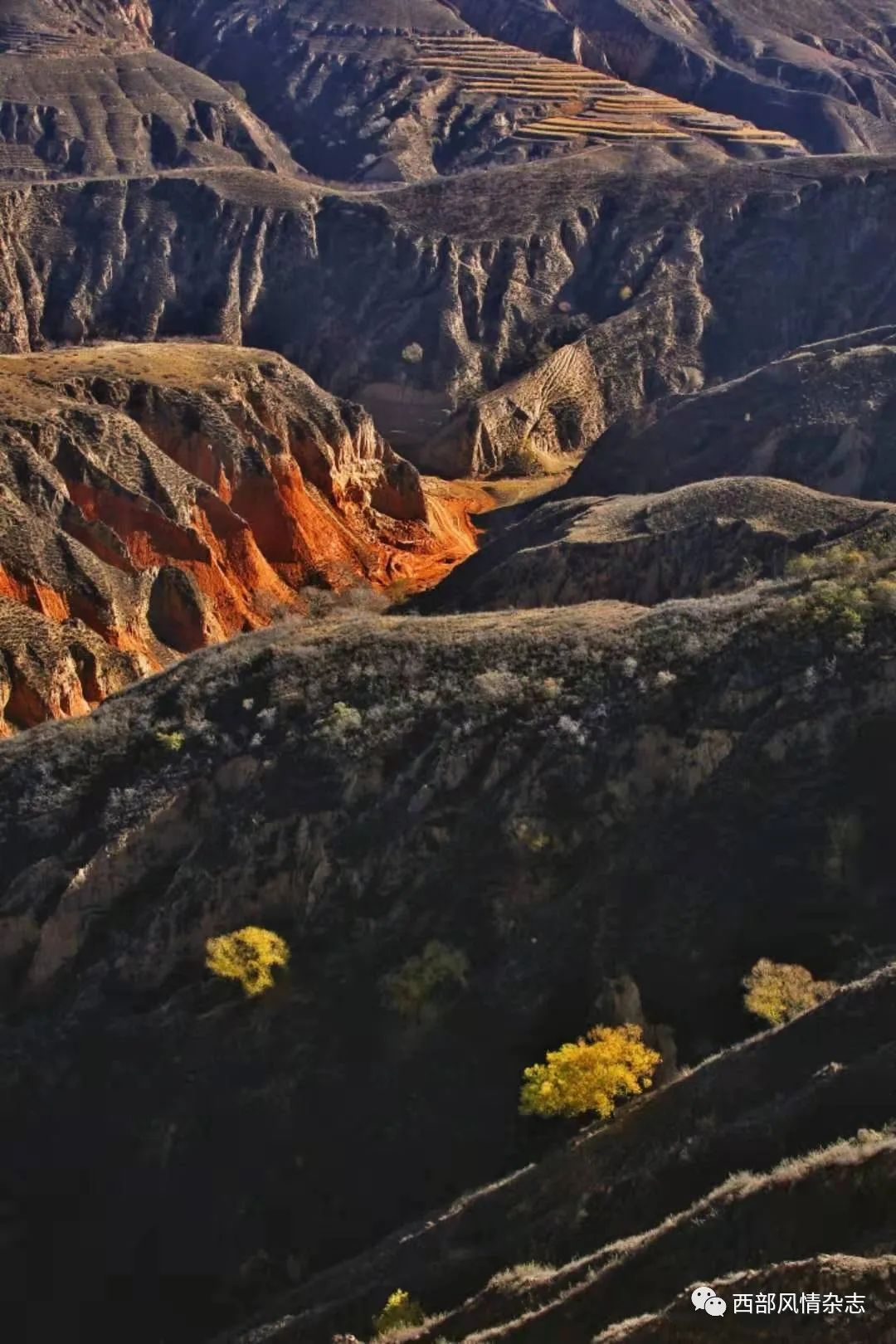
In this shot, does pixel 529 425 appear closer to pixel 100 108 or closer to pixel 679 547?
pixel 679 547

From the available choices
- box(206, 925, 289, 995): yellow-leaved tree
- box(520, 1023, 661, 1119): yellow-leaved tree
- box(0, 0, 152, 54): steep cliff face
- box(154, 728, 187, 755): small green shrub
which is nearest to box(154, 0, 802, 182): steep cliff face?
box(0, 0, 152, 54): steep cliff face

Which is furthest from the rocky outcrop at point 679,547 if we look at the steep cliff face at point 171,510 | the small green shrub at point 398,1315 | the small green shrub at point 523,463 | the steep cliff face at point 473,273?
the steep cliff face at point 473,273

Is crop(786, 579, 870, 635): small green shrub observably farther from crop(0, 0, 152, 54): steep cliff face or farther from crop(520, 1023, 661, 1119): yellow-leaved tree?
crop(0, 0, 152, 54): steep cliff face

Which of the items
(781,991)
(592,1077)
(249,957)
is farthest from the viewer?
(249,957)

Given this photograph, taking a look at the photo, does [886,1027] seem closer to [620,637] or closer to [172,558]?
[620,637]

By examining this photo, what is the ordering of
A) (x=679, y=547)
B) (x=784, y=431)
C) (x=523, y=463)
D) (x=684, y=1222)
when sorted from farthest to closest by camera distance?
(x=523, y=463)
(x=784, y=431)
(x=679, y=547)
(x=684, y=1222)

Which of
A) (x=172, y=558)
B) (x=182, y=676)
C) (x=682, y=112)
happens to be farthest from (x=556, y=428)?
(x=682, y=112)

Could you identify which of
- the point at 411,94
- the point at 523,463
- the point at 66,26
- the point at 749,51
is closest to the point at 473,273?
the point at 523,463

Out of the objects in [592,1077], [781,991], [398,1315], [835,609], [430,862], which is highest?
[835,609]
